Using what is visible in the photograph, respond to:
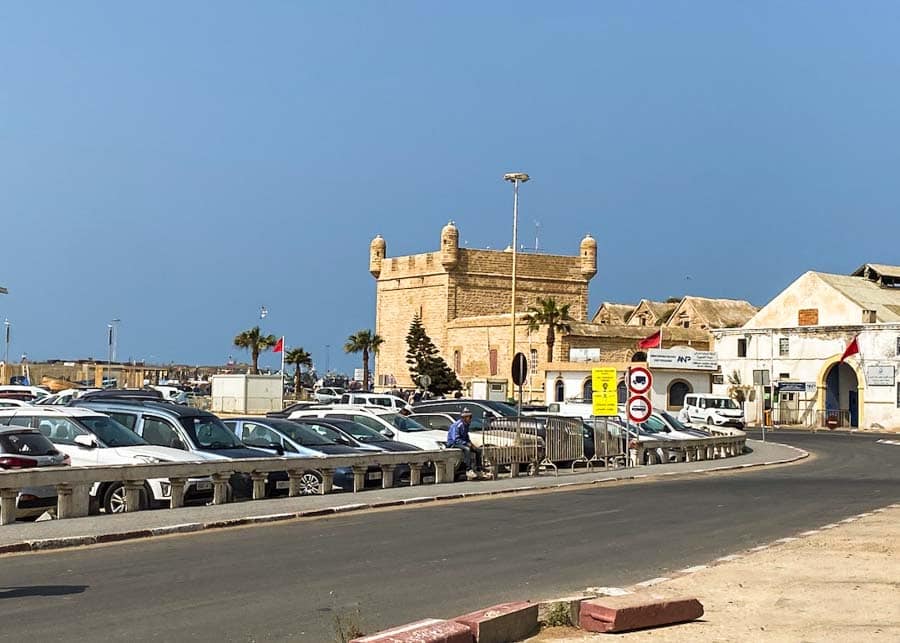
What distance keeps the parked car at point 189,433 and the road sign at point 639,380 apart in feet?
36.8

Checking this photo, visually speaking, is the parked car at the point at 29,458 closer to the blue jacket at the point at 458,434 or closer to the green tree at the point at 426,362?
the blue jacket at the point at 458,434

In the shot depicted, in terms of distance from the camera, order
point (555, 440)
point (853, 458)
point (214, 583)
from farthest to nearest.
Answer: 1. point (853, 458)
2. point (555, 440)
3. point (214, 583)

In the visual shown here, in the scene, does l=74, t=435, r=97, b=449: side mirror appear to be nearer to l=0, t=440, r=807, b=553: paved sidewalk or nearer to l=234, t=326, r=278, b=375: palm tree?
l=0, t=440, r=807, b=553: paved sidewalk

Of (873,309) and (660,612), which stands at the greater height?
(873,309)

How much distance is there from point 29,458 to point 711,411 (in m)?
45.4

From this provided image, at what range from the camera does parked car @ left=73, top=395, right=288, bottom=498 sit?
67.5ft

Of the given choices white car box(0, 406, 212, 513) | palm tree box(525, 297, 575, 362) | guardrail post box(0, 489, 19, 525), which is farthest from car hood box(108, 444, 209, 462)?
palm tree box(525, 297, 575, 362)

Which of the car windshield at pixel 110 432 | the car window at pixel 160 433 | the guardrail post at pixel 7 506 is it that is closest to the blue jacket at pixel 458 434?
the car window at pixel 160 433

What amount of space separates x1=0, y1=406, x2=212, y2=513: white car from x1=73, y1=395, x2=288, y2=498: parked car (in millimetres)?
576

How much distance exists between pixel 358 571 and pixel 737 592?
383cm

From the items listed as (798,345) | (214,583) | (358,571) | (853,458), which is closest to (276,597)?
(214,583)

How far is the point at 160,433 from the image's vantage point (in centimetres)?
2075

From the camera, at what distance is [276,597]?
10.8m

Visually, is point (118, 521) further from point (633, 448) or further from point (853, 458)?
point (853, 458)
